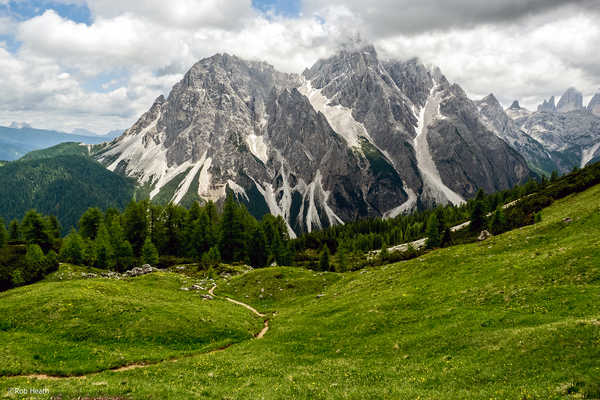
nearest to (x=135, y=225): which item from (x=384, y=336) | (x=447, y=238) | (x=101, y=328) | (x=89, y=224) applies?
(x=89, y=224)

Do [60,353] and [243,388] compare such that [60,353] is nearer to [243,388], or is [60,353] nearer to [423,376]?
[243,388]

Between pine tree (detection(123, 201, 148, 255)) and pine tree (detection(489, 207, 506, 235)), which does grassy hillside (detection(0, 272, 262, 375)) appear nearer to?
pine tree (detection(123, 201, 148, 255))

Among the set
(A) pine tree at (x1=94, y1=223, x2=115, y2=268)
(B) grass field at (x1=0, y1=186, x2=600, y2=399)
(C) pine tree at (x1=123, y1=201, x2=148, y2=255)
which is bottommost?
(B) grass field at (x1=0, y1=186, x2=600, y2=399)

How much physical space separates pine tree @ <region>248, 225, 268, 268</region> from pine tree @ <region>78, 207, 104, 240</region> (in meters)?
50.5

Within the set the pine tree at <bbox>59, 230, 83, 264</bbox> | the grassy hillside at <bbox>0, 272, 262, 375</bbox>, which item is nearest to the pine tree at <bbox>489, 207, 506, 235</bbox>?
the grassy hillside at <bbox>0, 272, 262, 375</bbox>

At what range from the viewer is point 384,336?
25719mm

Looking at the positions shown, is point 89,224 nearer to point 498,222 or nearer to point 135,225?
point 135,225

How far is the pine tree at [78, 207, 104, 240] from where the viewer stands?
9906 centimetres

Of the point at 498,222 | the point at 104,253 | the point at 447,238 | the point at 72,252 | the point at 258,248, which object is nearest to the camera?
the point at 72,252

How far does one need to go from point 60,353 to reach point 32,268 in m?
48.4

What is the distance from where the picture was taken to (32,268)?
59.1 meters

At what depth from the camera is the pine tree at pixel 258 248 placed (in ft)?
348

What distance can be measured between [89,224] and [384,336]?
10724 centimetres

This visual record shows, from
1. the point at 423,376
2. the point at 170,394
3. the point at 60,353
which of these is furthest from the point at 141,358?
the point at 423,376
